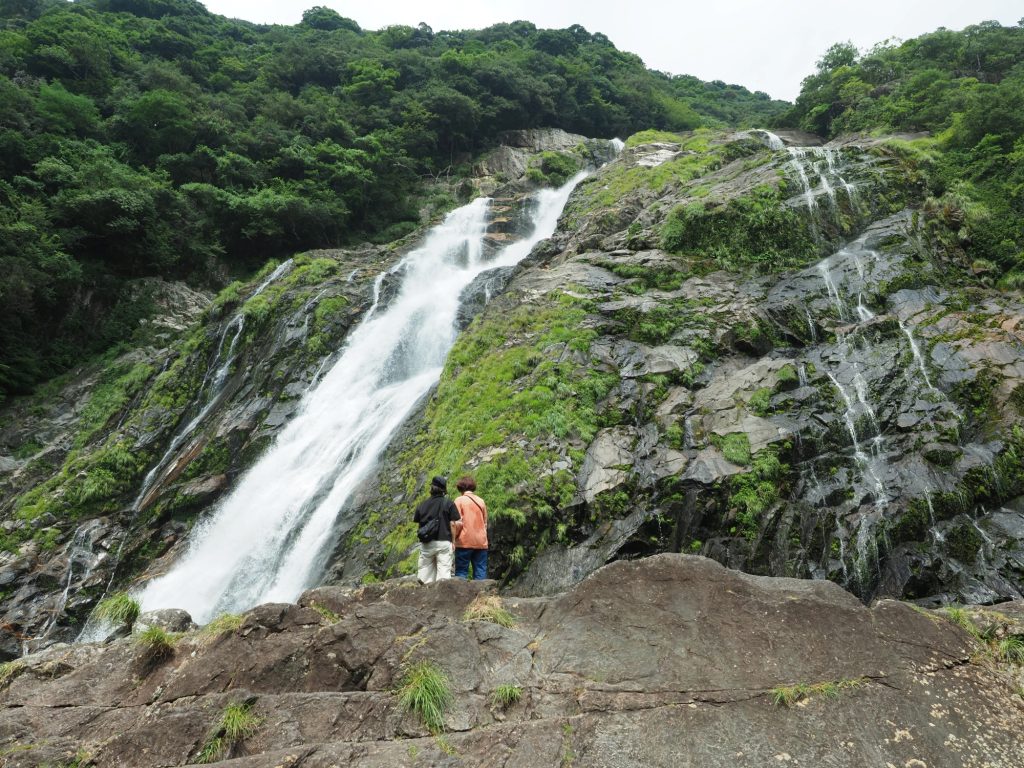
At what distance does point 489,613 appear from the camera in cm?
553

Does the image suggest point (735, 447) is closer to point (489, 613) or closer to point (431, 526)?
point (431, 526)

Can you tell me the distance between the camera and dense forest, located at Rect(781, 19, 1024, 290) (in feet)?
43.2

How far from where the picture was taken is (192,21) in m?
47.1

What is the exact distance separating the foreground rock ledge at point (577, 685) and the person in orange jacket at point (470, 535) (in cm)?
102

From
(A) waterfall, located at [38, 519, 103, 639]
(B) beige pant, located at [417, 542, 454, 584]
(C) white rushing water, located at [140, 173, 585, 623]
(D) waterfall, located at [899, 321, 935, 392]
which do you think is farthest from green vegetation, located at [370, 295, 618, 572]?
(A) waterfall, located at [38, 519, 103, 639]

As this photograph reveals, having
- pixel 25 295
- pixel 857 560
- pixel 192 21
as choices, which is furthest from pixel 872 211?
pixel 192 21

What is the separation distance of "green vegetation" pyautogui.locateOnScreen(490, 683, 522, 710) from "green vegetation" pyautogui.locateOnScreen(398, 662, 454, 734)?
35 centimetres

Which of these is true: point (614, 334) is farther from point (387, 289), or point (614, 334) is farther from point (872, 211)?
point (387, 289)

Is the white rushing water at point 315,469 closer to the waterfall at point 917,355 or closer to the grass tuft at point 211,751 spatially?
the grass tuft at point 211,751

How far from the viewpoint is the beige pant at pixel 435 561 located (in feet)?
22.0

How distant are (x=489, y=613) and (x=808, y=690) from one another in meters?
2.73

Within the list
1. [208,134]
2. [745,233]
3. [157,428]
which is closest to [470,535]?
[745,233]

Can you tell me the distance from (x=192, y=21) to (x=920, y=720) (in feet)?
200

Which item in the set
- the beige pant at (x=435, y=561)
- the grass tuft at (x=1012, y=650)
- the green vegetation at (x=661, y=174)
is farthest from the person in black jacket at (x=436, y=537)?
the green vegetation at (x=661, y=174)
